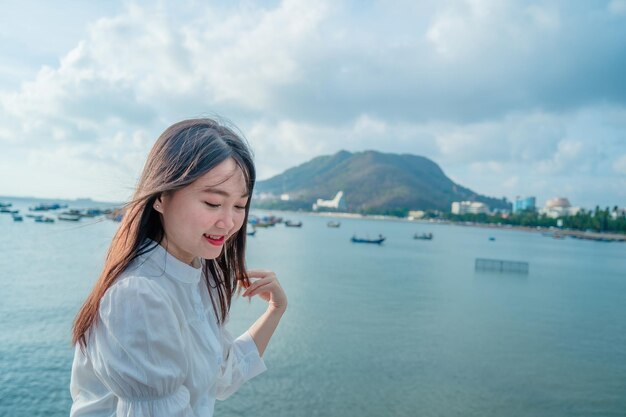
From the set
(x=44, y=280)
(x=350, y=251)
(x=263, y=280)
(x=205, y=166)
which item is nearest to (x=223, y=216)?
(x=205, y=166)

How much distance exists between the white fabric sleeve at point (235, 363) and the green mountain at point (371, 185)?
128m

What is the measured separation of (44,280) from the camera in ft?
61.2

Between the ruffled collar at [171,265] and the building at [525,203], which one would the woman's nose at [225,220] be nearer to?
the ruffled collar at [171,265]

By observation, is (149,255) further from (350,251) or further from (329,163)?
(329,163)

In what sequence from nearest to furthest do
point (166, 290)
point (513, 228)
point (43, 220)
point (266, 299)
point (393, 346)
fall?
1. point (166, 290)
2. point (266, 299)
3. point (393, 346)
4. point (43, 220)
5. point (513, 228)

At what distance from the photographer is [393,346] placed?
1230 cm

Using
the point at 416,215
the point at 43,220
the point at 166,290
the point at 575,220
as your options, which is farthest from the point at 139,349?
the point at 416,215

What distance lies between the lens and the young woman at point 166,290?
832 mm

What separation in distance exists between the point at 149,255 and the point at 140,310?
0.49 ft

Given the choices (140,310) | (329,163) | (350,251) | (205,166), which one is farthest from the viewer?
(329,163)

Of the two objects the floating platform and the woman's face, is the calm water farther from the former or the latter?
the floating platform

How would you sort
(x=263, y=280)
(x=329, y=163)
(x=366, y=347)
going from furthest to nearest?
(x=329, y=163)
(x=366, y=347)
(x=263, y=280)

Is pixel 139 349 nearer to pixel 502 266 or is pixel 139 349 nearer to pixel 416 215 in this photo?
pixel 502 266

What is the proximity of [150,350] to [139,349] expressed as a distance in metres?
0.02
